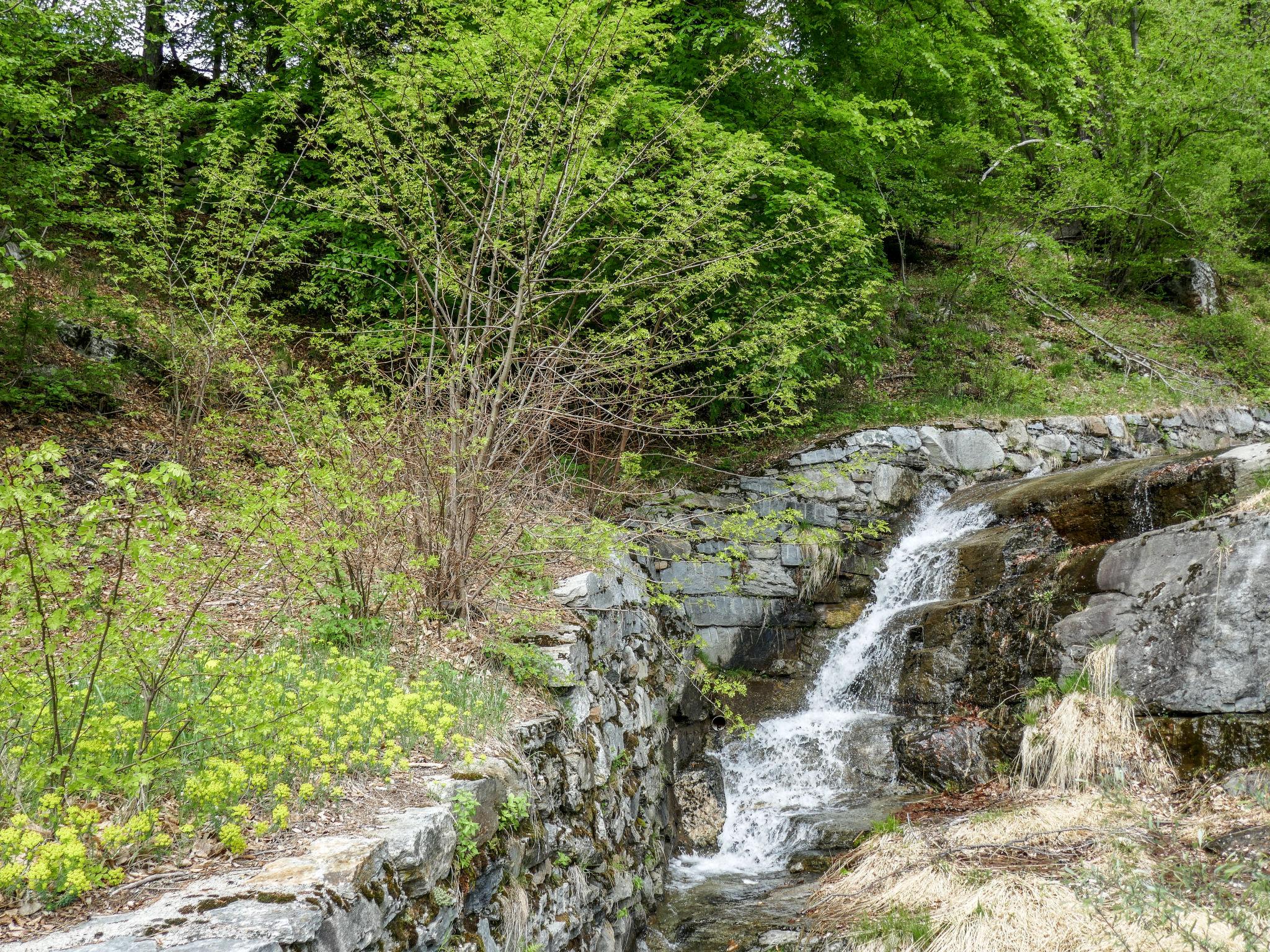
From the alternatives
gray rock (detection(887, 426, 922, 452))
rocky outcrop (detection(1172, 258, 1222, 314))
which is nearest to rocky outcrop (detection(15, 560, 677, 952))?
gray rock (detection(887, 426, 922, 452))

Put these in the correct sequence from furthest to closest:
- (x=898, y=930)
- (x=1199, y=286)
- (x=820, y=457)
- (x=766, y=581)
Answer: (x=1199, y=286), (x=820, y=457), (x=766, y=581), (x=898, y=930)

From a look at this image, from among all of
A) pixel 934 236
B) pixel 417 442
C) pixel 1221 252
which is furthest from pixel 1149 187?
pixel 417 442

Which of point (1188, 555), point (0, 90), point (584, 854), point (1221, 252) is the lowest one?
point (584, 854)

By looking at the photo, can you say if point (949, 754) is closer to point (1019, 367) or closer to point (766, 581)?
point (766, 581)

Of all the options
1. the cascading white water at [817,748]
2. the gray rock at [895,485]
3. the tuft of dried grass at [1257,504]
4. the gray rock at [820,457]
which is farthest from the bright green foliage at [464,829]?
the gray rock at [895,485]

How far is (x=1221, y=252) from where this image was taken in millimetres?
14336

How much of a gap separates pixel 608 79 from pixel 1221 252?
41.8ft

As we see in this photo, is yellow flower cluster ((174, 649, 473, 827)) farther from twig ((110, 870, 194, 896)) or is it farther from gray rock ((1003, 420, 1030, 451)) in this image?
gray rock ((1003, 420, 1030, 451))

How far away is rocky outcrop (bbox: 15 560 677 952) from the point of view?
6.99 ft

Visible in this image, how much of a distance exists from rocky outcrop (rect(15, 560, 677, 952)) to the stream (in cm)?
45

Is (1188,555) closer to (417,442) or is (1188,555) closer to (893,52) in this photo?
(417,442)

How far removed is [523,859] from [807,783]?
3874 millimetres

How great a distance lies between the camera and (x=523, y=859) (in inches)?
142

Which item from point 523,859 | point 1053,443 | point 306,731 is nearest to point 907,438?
point 1053,443
